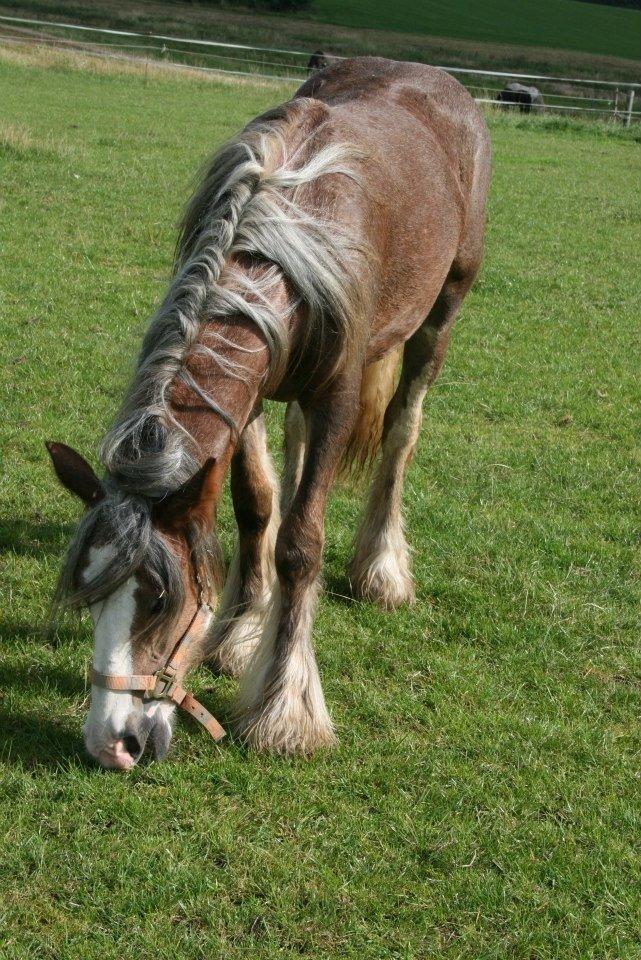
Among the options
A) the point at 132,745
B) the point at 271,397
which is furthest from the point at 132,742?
the point at 271,397

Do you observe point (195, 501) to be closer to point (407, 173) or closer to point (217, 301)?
point (217, 301)

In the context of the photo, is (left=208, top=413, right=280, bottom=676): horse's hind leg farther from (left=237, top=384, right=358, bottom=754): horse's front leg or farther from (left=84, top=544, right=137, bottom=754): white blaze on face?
(left=84, top=544, right=137, bottom=754): white blaze on face

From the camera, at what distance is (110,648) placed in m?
2.79

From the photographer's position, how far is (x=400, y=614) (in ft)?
14.5

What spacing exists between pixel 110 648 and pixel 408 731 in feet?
4.25

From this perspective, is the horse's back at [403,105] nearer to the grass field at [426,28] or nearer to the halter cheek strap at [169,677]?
A: the halter cheek strap at [169,677]

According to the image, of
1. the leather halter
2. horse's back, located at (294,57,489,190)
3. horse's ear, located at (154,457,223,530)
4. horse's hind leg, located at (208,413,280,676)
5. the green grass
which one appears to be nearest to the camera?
horse's ear, located at (154,457,223,530)

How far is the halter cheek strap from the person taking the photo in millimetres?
2809

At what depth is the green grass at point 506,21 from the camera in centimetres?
5650

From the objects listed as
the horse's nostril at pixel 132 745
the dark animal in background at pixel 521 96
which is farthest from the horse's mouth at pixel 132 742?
the dark animal in background at pixel 521 96

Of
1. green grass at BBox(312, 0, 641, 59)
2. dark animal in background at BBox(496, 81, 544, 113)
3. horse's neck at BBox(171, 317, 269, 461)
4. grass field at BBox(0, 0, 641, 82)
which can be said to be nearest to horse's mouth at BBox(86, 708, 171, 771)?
horse's neck at BBox(171, 317, 269, 461)

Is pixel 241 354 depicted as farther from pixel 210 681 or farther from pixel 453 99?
pixel 453 99

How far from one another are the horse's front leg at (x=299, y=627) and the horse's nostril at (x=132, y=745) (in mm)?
575

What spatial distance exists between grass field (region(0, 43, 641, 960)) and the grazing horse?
0.88 feet
